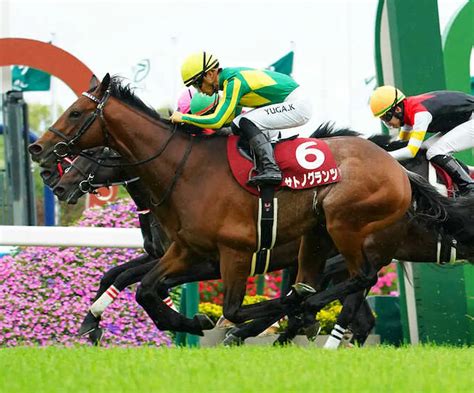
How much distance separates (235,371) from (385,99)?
120 inches

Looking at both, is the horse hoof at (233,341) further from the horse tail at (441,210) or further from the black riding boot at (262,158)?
the horse tail at (441,210)

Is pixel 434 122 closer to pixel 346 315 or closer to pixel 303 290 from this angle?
pixel 346 315

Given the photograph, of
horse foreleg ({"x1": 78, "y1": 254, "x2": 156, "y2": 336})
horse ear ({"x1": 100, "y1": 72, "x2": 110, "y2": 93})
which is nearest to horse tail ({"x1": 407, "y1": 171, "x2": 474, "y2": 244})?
horse foreleg ({"x1": 78, "y1": 254, "x2": 156, "y2": 336})

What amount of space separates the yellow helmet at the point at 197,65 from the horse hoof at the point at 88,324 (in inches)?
69.9

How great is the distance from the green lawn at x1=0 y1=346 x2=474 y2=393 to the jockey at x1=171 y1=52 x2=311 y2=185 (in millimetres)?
1167

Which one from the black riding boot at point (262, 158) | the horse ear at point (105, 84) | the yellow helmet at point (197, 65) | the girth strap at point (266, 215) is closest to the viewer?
the black riding boot at point (262, 158)

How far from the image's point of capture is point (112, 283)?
750 cm

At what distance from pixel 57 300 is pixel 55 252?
1.39 feet

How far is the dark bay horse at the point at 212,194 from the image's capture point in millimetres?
6141

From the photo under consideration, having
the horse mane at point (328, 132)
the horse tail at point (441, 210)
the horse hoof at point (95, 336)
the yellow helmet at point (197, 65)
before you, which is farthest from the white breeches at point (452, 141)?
the horse hoof at point (95, 336)

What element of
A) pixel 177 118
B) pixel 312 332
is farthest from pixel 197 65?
pixel 312 332

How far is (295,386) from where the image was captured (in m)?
Result: 4.22

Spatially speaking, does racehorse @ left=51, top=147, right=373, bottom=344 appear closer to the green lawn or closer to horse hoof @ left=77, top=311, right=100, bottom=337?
horse hoof @ left=77, top=311, right=100, bottom=337

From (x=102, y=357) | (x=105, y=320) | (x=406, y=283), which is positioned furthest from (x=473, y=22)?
(x=102, y=357)
